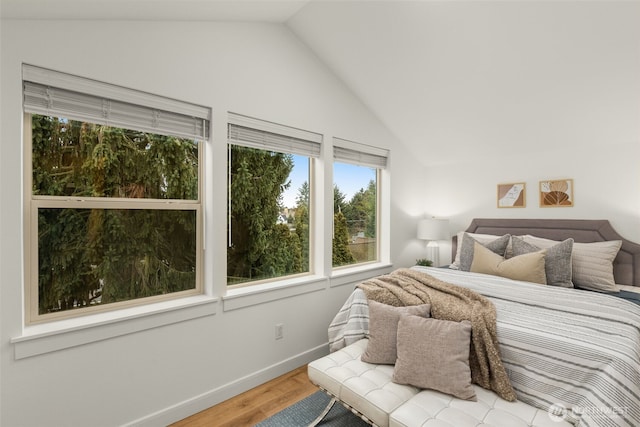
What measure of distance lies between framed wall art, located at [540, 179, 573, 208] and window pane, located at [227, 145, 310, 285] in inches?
98.7

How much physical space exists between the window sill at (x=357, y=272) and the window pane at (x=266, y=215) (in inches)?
12.8

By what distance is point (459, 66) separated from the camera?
2598 millimetres

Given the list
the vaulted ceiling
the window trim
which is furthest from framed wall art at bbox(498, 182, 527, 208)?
the window trim

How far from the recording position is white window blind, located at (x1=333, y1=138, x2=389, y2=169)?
3.19 m

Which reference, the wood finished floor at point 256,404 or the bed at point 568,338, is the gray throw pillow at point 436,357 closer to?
the bed at point 568,338

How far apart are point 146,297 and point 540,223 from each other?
3696 millimetres

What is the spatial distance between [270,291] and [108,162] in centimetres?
141

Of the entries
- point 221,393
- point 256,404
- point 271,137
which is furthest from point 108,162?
point 256,404

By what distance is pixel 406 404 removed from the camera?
156 cm

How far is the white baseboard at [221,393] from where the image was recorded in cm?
194

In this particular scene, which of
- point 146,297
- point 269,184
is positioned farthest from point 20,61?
point 269,184

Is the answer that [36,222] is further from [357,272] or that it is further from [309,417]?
[357,272]

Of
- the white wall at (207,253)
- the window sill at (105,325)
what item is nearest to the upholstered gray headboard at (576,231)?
the white wall at (207,253)

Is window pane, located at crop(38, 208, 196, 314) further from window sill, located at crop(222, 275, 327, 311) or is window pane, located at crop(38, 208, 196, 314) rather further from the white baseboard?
the white baseboard
